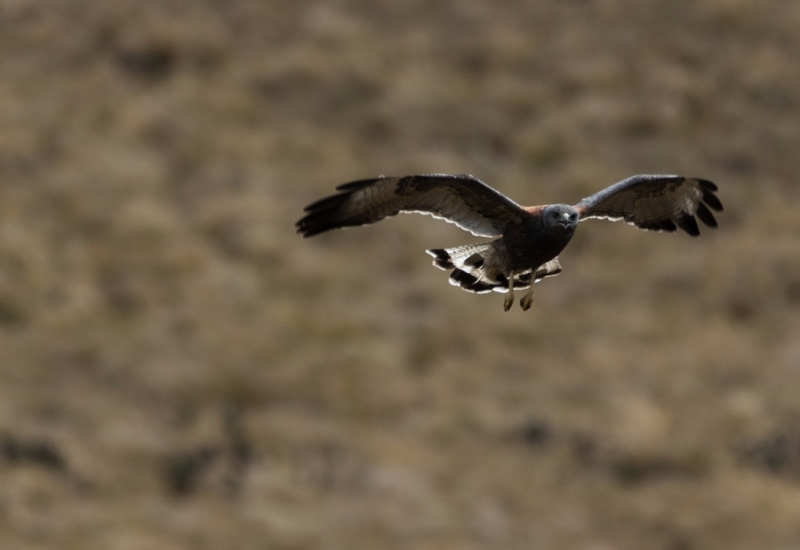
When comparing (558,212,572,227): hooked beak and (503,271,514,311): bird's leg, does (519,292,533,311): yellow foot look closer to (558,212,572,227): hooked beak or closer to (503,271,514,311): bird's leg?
(503,271,514,311): bird's leg

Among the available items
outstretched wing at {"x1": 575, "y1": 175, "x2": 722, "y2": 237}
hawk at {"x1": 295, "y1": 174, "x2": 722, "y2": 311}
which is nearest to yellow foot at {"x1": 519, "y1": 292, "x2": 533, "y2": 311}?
hawk at {"x1": 295, "y1": 174, "x2": 722, "y2": 311}

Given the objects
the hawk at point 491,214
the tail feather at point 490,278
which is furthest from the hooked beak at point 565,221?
the tail feather at point 490,278

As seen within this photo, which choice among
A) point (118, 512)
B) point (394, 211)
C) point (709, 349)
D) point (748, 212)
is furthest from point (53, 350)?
point (394, 211)

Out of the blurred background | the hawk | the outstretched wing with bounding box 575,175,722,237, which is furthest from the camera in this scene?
the blurred background

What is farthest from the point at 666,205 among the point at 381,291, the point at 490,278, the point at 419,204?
the point at 381,291

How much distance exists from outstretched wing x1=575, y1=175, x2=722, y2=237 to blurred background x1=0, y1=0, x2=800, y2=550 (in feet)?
37.3

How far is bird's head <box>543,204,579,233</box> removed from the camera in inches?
313

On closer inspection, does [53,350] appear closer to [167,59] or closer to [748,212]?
[167,59]

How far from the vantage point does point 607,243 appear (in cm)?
2723

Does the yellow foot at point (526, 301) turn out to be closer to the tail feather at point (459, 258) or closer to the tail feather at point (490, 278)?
the tail feather at point (490, 278)

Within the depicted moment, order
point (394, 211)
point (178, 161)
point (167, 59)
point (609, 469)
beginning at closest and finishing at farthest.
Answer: point (394, 211) → point (609, 469) → point (178, 161) → point (167, 59)

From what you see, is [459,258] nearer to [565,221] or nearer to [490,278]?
[490,278]

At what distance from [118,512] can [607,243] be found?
482 inches

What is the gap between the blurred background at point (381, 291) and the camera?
2136 centimetres
